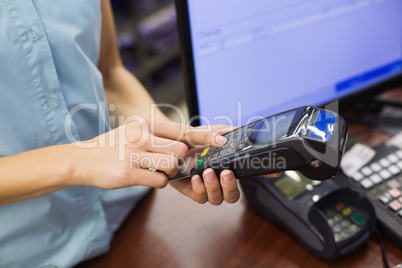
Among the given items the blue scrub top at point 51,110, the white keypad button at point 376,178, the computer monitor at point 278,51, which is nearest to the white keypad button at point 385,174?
the white keypad button at point 376,178

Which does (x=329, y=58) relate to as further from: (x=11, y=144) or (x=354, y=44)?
(x=11, y=144)

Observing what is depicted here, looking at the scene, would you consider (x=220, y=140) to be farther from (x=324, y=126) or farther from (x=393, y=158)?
(x=393, y=158)

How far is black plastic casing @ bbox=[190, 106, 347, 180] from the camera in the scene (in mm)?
413

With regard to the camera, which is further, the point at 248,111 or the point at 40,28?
the point at 248,111

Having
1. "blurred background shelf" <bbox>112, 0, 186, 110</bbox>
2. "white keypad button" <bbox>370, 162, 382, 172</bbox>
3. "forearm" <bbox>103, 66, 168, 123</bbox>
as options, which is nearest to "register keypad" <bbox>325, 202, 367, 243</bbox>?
"white keypad button" <bbox>370, 162, 382, 172</bbox>

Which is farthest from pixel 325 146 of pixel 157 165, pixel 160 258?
pixel 160 258

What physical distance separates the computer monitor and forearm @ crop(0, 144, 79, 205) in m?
0.21

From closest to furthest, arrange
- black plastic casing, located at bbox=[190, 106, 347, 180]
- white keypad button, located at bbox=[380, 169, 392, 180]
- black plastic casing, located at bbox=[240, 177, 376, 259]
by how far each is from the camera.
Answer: black plastic casing, located at bbox=[190, 106, 347, 180]
black plastic casing, located at bbox=[240, 177, 376, 259]
white keypad button, located at bbox=[380, 169, 392, 180]

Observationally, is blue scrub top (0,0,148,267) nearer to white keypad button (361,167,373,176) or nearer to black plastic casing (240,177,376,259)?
black plastic casing (240,177,376,259)

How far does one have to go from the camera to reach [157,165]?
0.45 metres

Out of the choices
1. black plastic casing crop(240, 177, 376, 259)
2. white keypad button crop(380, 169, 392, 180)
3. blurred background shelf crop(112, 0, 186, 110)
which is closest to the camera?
black plastic casing crop(240, 177, 376, 259)

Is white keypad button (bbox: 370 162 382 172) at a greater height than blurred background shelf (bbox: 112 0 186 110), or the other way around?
white keypad button (bbox: 370 162 382 172)

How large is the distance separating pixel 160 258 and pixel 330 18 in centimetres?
47

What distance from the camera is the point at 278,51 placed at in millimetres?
606
